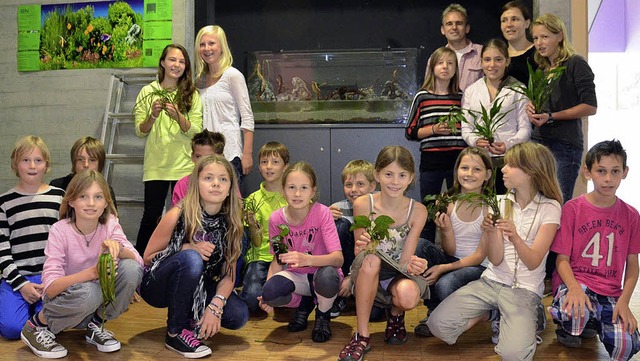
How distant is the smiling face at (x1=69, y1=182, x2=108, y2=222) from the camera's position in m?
3.06

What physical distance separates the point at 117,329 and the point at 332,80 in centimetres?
346

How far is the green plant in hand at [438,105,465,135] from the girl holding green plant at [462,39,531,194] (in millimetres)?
40

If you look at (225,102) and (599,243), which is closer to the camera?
(599,243)

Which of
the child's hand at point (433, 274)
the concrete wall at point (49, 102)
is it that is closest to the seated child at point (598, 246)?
the child's hand at point (433, 274)

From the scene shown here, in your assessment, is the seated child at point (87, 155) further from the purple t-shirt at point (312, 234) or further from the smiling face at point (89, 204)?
the purple t-shirt at point (312, 234)

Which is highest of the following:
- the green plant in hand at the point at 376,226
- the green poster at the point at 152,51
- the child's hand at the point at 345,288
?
the green poster at the point at 152,51

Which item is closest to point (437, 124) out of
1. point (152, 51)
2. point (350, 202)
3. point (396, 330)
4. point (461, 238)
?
point (350, 202)

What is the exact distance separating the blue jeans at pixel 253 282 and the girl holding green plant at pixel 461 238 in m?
0.86

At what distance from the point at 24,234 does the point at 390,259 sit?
1845 mm

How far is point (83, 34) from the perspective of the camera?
576cm

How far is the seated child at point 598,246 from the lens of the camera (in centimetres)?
292

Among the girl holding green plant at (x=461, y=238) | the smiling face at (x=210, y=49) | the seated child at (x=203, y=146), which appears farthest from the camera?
the smiling face at (x=210, y=49)

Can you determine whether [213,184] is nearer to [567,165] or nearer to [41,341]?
[41,341]

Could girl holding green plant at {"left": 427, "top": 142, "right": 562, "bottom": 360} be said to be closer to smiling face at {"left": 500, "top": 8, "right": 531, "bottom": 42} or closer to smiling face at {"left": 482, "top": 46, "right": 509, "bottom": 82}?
smiling face at {"left": 482, "top": 46, "right": 509, "bottom": 82}
